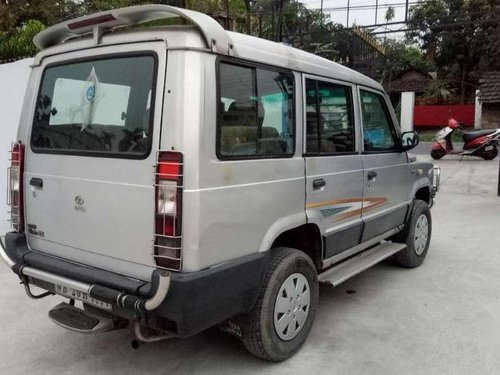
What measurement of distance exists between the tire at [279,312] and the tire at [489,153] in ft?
41.4

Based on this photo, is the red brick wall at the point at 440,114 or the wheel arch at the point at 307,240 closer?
the wheel arch at the point at 307,240

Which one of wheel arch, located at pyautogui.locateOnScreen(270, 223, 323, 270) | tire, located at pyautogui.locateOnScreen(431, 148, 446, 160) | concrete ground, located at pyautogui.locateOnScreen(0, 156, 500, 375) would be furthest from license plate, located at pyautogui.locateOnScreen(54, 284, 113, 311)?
tire, located at pyautogui.locateOnScreen(431, 148, 446, 160)

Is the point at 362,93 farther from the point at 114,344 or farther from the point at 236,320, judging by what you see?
the point at 114,344

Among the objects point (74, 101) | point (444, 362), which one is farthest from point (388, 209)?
point (74, 101)

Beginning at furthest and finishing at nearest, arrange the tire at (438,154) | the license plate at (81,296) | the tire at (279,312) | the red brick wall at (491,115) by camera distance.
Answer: the red brick wall at (491,115) < the tire at (438,154) < the tire at (279,312) < the license plate at (81,296)

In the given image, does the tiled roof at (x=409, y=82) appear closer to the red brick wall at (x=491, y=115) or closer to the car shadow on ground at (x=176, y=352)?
the red brick wall at (x=491, y=115)

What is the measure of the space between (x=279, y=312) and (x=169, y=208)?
1.14m

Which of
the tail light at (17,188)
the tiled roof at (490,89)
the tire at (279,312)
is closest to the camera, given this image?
the tire at (279,312)

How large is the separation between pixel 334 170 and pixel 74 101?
1914 millimetres

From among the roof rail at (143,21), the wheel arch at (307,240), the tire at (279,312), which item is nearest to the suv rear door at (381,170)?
the wheel arch at (307,240)

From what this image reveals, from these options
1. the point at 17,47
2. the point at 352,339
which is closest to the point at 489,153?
the point at 352,339

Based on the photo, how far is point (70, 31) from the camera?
3.12 metres

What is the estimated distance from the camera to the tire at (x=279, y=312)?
301 centimetres

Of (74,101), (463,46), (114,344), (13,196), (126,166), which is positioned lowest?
(114,344)
